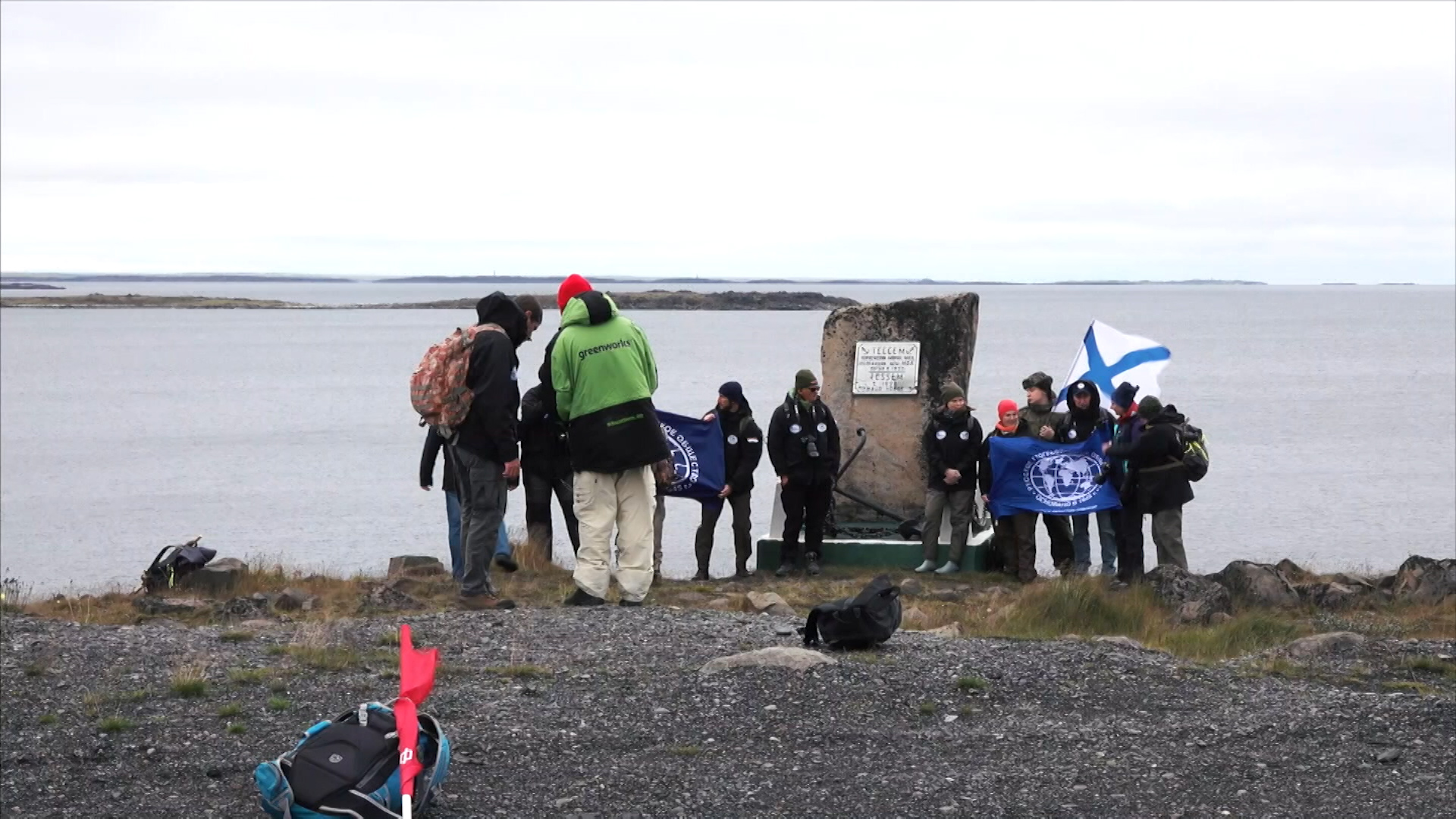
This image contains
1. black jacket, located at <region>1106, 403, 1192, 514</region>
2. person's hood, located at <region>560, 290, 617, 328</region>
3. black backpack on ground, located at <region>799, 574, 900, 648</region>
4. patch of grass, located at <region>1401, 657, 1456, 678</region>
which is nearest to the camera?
black backpack on ground, located at <region>799, 574, 900, 648</region>

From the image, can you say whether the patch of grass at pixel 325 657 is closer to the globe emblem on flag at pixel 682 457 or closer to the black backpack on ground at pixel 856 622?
the black backpack on ground at pixel 856 622

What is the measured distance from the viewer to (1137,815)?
22.0 feet

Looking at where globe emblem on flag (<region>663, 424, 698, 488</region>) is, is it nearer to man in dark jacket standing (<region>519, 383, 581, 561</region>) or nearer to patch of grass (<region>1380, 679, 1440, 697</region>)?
man in dark jacket standing (<region>519, 383, 581, 561</region>)

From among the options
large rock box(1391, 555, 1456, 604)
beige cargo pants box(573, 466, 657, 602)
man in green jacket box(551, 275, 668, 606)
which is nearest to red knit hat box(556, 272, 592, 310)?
man in green jacket box(551, 275, 668, 606)

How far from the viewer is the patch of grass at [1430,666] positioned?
941 cm

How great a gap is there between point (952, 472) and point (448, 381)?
214 inches

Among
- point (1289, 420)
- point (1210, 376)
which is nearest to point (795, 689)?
point (1289, 420)

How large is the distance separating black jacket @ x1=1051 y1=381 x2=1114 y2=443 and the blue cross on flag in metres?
2.67

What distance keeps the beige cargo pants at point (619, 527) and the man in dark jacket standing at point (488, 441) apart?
0.51 m

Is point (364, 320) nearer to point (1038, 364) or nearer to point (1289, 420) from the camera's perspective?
point (1038, 364)

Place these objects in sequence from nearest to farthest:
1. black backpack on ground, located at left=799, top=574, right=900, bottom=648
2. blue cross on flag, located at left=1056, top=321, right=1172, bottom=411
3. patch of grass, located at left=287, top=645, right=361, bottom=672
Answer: patch of grass, located at left=287, top=645, right=361, bottom=672 → black backpack on ground, located at left=799, top=574, right=900, bottom=648 → blue cross on flag, located at left=1056, top=321, right=1172, bottom=411

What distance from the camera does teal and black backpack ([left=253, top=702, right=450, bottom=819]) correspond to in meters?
6.47

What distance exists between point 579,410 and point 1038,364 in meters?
66.6

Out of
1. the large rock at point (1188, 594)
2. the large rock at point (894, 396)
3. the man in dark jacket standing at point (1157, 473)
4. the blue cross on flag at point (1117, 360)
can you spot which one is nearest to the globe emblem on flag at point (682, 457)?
the large rock at point (894, 396)
